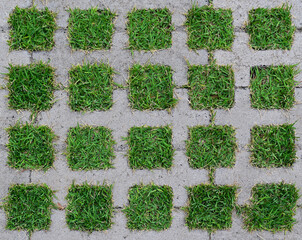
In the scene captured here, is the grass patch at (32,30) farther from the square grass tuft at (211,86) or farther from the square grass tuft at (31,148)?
the square grass tuft at (211,86)

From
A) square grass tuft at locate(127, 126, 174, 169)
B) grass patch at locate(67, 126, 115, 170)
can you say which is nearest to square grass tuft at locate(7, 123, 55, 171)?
grass patch at locate(67, 126, 115, 170)

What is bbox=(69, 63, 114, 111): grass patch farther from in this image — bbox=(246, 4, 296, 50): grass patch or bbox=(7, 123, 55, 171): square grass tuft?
bbox=(246, 4, 296, 50): grass patch

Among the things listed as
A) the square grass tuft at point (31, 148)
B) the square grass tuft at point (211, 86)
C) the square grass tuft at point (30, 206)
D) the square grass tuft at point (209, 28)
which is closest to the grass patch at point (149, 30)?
the square grass tuft at point (209, 28)

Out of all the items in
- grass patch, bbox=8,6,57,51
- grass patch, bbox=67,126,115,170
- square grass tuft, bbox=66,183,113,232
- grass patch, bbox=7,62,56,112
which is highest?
grass patch, bbox=8,6,57,51

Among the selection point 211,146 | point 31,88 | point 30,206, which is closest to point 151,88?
point 211,146

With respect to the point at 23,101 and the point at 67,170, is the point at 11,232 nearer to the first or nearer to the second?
the point at 67,170
